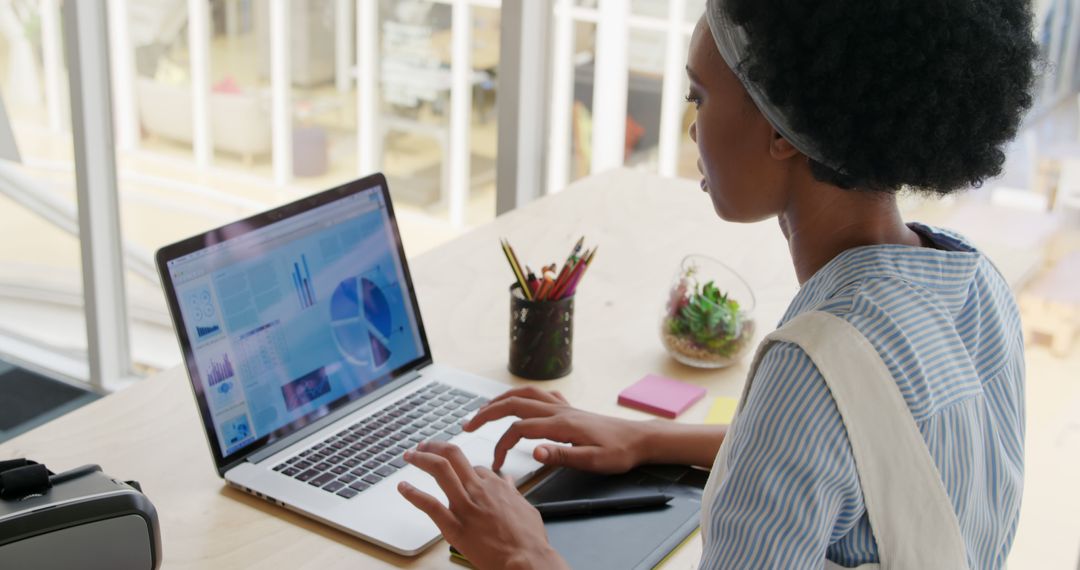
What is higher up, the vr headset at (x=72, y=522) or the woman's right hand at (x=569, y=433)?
the vr headset at (x=72, y=522)

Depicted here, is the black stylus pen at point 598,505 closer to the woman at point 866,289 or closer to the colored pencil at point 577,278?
the woman at point 866,289

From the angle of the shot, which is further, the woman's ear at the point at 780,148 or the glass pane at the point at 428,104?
the glass pane at the point at 428,104

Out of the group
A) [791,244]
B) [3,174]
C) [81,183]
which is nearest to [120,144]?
[3,174]

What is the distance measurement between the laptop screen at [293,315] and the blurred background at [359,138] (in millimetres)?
1146

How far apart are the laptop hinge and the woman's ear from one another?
2.12 ft

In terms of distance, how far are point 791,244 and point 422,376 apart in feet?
2.04

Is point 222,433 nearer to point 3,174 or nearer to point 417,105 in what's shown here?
point 417,105

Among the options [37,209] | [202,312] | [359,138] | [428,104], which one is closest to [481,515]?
[202,312]

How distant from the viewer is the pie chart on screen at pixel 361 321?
1356mm

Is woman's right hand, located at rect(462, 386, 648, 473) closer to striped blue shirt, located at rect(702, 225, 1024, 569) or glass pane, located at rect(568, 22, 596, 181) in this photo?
striped blue shirt, located at rect(702, 225, 1024, 569)

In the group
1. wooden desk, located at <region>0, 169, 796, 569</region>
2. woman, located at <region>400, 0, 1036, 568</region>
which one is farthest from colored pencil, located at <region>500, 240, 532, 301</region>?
woman, located at <region>400, 0, 1036, 568</region>

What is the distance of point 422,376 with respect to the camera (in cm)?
147

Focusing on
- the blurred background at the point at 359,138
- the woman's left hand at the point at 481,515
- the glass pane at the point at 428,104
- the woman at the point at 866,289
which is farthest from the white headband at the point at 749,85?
the glass pane at the point at 428,104

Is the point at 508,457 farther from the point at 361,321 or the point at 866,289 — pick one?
the point at 866,289
